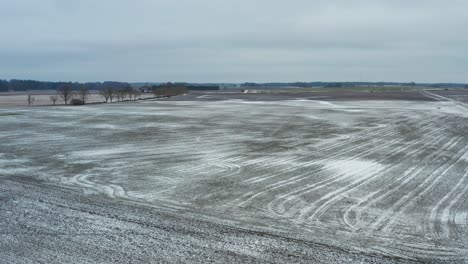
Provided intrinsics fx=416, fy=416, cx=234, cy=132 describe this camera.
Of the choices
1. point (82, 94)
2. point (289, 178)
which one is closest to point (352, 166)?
point (289, 178)

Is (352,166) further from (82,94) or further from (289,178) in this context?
(82,94)

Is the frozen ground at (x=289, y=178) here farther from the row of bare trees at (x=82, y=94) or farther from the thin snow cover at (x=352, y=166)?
the row of bare trees at (x=82, y=94)

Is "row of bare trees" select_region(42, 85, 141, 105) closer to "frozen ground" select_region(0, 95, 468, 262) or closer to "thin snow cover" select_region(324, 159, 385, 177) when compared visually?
"frozen ground" select_region(0, 95, 468, 262)

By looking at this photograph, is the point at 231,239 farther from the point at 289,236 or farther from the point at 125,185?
the point at 125,185

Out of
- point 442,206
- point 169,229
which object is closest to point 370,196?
point 442,206

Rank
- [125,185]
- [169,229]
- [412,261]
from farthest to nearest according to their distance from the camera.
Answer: [125,185], [169,229], [412,261]

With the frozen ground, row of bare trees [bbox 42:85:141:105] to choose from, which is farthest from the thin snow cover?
row of bare trees [bbox 42:85:141:105]

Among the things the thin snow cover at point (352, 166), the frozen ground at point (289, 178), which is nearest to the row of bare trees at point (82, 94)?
the frozen ground at point (289, 178)

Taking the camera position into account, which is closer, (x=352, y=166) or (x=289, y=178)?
(x=289, y=178)
